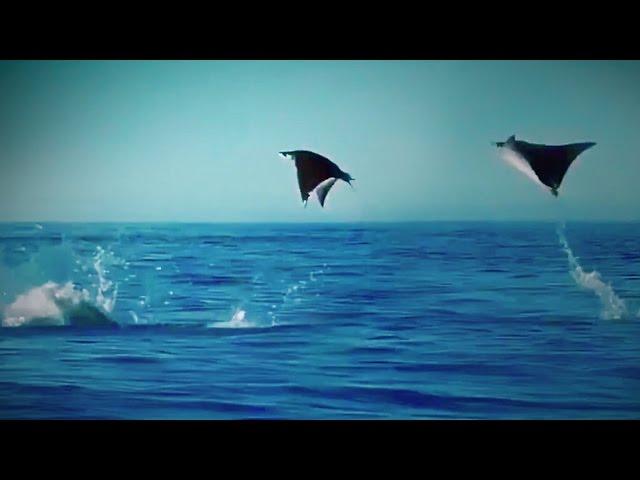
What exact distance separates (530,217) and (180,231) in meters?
1.42

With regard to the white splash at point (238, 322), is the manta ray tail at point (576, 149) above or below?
above

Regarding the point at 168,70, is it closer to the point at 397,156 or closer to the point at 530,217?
the point at 397,156

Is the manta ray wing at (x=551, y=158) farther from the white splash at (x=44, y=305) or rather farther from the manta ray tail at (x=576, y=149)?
the white splash at (x=44, y=305)

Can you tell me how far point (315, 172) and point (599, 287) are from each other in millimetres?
1232

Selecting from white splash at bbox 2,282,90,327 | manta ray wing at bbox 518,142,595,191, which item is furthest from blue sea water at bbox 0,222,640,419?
manta ray wing at bbox 518,142,595,191

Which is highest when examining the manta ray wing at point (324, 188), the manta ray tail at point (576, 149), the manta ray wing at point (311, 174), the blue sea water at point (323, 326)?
the manta ray tail at point (576, 149)

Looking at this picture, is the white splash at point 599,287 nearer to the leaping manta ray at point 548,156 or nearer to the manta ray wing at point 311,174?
the leaping manta ray at point 548,156

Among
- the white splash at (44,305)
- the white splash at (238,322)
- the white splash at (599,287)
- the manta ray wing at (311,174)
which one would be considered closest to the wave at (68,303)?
the white splash at (44,305)

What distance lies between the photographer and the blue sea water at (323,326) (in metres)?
3.19

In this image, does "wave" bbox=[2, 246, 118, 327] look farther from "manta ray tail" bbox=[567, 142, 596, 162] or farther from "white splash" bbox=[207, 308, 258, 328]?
"manta ray tail" bbox=[567, 142, 596, 162]

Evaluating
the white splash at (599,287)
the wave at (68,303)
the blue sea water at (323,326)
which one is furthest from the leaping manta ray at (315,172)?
the white splash at (599,287)

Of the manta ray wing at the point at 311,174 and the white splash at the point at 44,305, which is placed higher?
the manta ray wing at the point at 311,174

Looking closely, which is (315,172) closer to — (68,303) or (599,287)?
(68,303)
